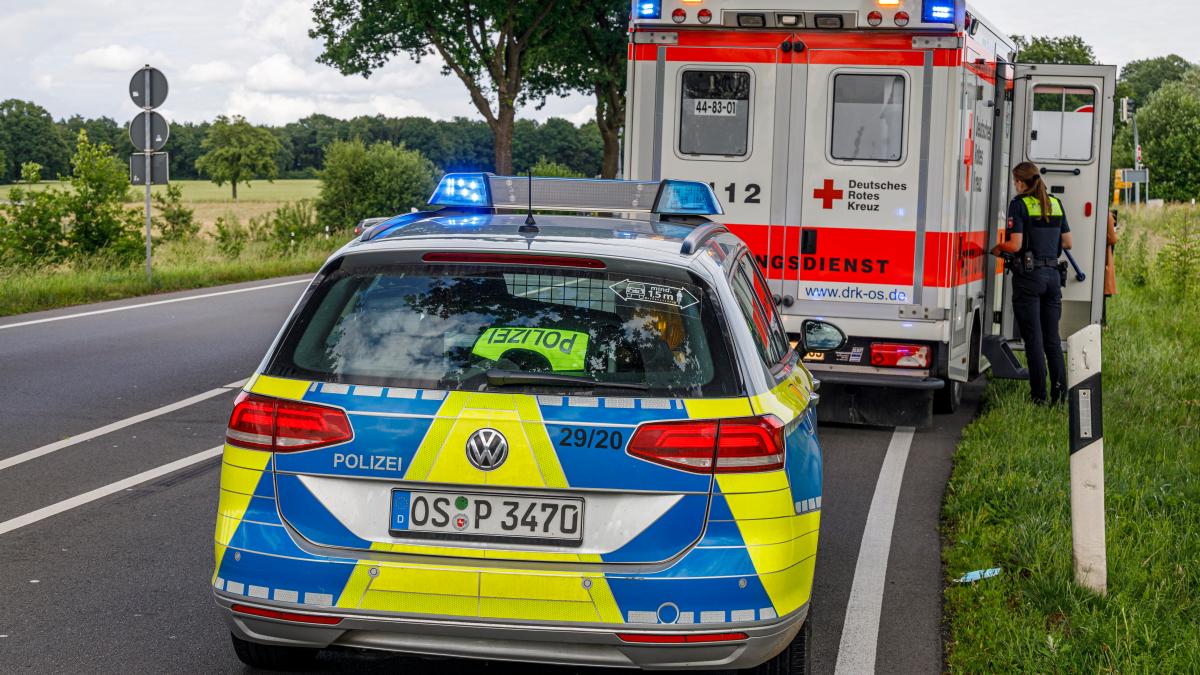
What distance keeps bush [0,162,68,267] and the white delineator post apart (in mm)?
21334

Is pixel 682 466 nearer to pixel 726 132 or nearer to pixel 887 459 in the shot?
pixel 887 459

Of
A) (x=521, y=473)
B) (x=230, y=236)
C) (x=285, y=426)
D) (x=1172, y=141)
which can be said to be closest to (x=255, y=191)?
(x=1172, y=141)

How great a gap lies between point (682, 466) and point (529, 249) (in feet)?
2.68

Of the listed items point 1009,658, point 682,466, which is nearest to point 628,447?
point 682,466

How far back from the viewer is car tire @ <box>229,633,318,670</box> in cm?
466

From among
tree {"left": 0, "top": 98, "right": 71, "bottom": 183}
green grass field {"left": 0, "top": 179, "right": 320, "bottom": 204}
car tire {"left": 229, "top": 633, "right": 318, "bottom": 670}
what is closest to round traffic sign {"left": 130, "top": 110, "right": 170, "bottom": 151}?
car tire {"left": 229, "top": 633, "right": 318, "bottom": 670}

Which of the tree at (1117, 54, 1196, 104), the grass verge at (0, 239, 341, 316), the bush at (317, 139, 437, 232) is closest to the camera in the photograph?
the grass verge at (0, 239, 341, 316)

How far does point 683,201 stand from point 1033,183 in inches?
241

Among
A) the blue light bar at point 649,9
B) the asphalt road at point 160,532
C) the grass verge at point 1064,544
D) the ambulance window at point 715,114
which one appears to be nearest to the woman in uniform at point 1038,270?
the grass verge at point 1064,544

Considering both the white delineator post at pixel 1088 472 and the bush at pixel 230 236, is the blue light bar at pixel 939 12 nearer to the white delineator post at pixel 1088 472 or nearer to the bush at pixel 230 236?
the white delineator post at pixel 1088 472

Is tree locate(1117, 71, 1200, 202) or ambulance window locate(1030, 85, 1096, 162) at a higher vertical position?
tree locate(1117, 71, 1200, 202)

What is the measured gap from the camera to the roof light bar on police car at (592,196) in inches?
214

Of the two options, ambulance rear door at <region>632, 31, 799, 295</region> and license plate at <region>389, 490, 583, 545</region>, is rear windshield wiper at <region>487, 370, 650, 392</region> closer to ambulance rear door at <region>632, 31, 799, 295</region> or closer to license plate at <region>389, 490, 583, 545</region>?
license plate at <region>389, 490, 583, 545</region>

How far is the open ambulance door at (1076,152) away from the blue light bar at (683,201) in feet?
22.1
